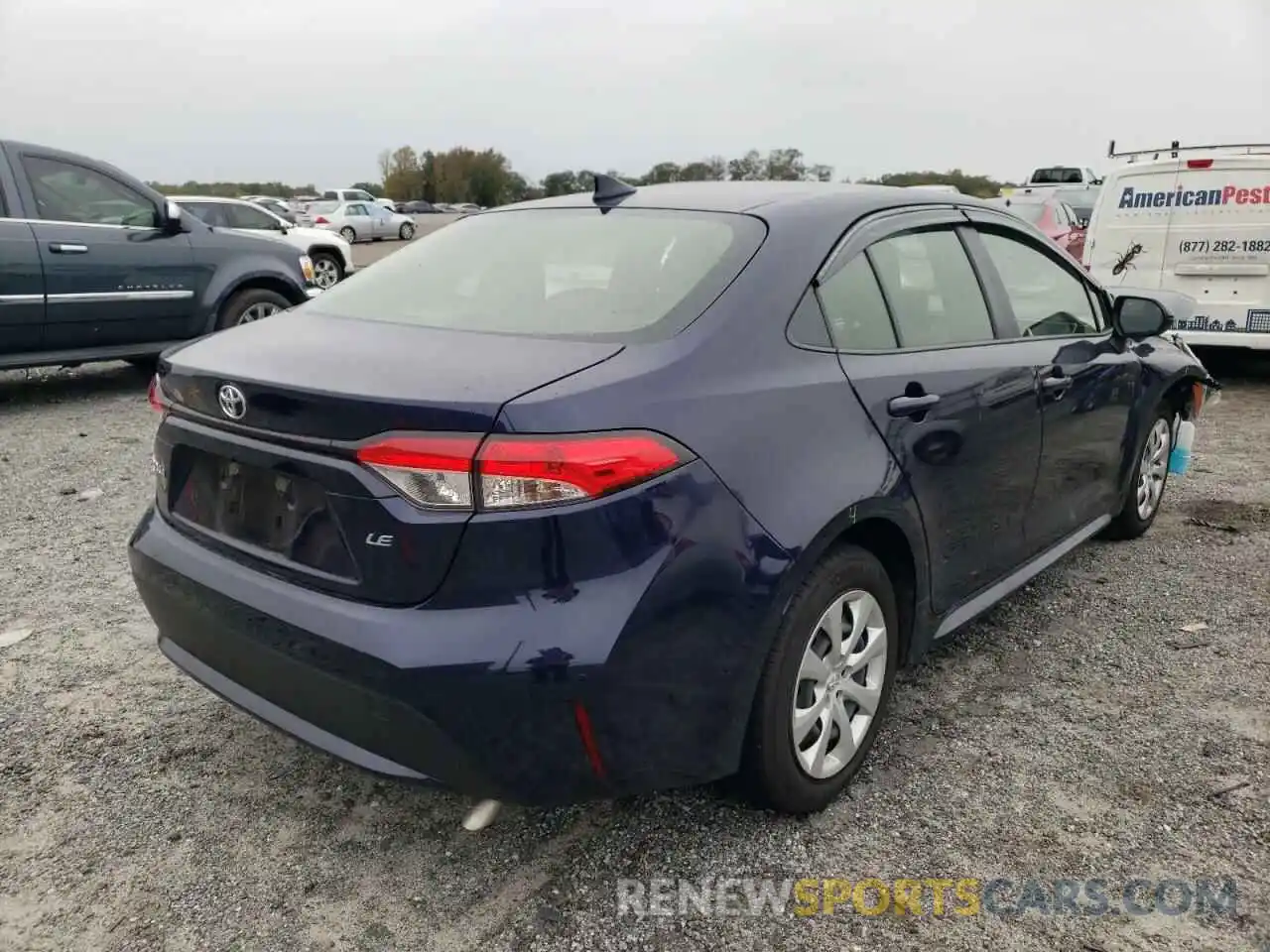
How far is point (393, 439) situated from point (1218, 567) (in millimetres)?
3859

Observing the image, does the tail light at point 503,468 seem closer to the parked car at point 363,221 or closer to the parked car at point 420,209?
the parked car at point 363,221

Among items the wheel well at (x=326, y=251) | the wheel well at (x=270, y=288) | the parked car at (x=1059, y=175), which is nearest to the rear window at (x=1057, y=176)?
the parked car at (x=1059, y=175)

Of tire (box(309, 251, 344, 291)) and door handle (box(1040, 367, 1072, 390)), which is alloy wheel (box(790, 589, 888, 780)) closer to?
door handle (box(1040, 367, 1072, 390))

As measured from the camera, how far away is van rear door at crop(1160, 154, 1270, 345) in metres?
7.82

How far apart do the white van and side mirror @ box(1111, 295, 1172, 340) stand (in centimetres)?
408

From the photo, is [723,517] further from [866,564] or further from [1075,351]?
[1075,351]

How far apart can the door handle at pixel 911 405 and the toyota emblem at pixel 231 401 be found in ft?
5.24

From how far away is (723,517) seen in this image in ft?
6.98

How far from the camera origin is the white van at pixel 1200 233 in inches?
310

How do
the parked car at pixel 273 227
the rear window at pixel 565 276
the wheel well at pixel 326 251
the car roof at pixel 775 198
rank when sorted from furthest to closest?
the wheel well at pixel 326 251 < the parked car at pixel 273 227 < the car roof at pixel 775 198 < the rear window at pixel 565 276

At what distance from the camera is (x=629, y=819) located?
2.60 m

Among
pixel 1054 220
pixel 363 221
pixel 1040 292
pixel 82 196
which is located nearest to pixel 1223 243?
pixel 1054 220

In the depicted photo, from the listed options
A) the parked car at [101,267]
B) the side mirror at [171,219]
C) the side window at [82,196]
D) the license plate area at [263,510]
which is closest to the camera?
the license plate area at [263,510]
